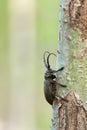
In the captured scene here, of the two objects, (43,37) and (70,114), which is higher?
(43,37)

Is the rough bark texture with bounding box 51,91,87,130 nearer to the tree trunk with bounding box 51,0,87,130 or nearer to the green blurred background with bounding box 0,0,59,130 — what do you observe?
the tree trunk with bounding box 51,0,87,130

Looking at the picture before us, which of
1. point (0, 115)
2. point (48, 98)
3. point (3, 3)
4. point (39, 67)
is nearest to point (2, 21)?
point (3, 3)

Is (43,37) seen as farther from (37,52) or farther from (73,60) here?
(73,60)

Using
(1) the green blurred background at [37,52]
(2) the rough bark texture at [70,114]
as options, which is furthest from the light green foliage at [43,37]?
(2) the rough bark texture at [70,114]

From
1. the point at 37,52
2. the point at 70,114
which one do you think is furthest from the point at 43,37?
the point at 70,114

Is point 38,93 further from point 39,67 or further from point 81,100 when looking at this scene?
point 81,100

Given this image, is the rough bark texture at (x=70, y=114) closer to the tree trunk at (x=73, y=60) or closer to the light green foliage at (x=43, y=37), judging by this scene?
the tree trunk at (x=73, y=60)
